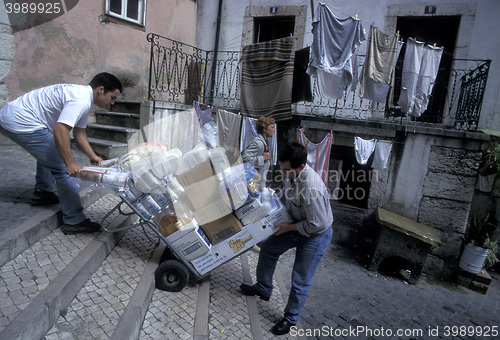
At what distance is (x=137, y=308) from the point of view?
251 cm

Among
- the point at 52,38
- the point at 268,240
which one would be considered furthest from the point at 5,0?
the point at 268,240

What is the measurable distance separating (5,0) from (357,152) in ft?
23.0

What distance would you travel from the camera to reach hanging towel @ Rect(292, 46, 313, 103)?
245 inches

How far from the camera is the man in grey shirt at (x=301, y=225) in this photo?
284 cm

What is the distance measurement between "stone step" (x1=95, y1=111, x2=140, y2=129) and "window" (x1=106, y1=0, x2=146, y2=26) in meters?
2.35

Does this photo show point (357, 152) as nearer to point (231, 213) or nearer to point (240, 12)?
point (231, 213)

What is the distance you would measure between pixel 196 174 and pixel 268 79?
4.12 metres

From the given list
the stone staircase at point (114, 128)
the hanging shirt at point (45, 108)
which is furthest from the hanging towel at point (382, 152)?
the hanging shirt at point (45, 108)

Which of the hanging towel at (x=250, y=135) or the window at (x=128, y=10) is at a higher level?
the window at (x=128, y=10)

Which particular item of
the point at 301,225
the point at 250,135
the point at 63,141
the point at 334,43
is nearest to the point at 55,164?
the point at 63,141

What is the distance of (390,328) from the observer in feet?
12.7

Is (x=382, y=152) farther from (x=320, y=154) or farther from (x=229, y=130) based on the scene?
(x=229, y=130)

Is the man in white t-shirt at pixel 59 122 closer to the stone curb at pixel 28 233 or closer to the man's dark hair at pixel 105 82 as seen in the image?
the man's dark hair at pixel 105 82

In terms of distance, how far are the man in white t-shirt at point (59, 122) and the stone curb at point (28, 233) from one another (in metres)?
A: 0.13
